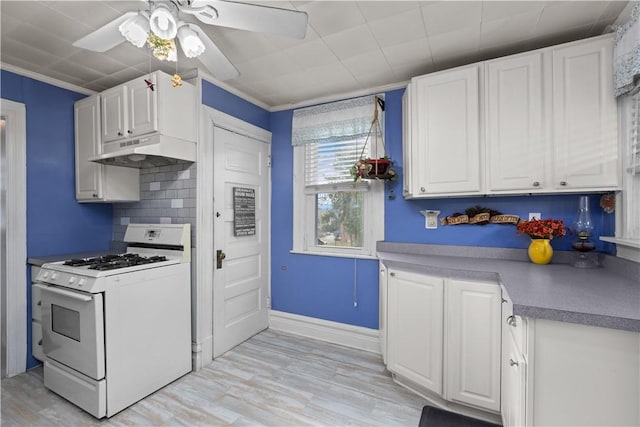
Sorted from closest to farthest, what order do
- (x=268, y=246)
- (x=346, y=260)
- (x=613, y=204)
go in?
1. (x=613, y=204)
2. (x=346, y=260)
3. (x=268, y=246)

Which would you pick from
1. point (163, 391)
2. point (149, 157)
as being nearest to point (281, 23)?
point (149, 157)

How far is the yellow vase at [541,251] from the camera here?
1965 mm

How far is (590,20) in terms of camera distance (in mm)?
1765

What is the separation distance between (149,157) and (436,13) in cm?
223

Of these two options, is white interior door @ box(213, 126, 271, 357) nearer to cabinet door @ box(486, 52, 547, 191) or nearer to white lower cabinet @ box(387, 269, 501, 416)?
white lower cabinet @ box(387, 269, 501, 416)

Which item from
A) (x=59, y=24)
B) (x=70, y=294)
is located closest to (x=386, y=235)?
(x=70, y=294)

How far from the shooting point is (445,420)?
182cm

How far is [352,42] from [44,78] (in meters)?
2.58

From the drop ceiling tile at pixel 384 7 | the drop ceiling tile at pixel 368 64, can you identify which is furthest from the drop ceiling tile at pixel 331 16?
the drop ceiling tile at pixel 368 64

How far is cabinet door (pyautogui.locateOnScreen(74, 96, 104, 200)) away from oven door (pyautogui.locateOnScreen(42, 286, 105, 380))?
929 mm

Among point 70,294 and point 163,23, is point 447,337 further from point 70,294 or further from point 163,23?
point 70,294

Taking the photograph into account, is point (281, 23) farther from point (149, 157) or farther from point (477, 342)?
point (477, 342)

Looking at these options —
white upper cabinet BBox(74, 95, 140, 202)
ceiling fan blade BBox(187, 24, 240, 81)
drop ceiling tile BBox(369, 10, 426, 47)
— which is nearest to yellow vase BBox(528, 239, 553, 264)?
drop ceiling tile BBox(369, 10, 426, 47)

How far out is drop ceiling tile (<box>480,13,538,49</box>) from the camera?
5.82 feet
